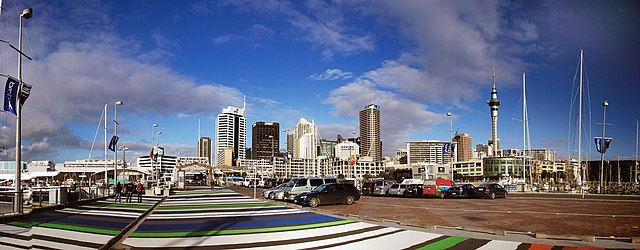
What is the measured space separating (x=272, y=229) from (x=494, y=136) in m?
184

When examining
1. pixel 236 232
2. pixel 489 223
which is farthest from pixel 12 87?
pixel 489 223

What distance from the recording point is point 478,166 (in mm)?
195500

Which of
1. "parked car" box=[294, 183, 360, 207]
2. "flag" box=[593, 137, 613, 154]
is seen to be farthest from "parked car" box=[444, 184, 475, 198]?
"flag" box=[593, 137, 613, 154]

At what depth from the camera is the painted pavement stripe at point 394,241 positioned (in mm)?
12136

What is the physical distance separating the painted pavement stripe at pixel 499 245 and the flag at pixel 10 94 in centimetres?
1985

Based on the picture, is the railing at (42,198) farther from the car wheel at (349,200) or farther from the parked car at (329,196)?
the car wheel at (349,200)

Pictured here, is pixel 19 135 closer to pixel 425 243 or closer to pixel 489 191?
pixel 425 243

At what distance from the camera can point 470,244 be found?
12.3 metres

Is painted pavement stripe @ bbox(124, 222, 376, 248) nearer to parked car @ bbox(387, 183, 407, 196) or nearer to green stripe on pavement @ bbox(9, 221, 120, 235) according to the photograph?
green stripe on pavement @ bbox(9, 221, 120, 235)

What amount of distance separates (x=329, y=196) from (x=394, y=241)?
15.0 m

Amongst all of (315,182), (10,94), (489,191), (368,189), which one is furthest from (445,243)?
(368,189)

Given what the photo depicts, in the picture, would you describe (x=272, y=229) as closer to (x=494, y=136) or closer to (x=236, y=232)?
(x=236, y=232)

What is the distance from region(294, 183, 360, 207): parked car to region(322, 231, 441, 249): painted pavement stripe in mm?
12563

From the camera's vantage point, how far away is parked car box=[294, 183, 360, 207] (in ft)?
87.7
